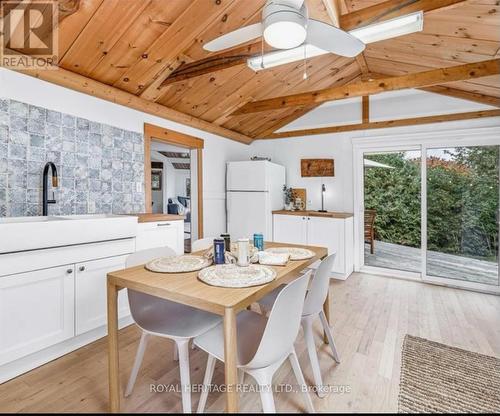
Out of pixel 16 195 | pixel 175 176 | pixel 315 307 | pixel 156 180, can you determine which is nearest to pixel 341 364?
pixel 315 307

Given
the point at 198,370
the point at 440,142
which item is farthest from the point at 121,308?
the point at 440,142

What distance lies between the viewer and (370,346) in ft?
7.23

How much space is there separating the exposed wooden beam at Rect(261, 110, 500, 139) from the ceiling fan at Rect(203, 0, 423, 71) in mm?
2224

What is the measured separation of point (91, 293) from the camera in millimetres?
2148

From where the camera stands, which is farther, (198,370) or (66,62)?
(66,62)

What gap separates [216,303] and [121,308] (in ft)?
5.73

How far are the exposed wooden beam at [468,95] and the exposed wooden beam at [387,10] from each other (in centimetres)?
200

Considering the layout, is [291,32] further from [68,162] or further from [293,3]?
[68,162]

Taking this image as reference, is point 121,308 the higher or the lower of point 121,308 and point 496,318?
the higher

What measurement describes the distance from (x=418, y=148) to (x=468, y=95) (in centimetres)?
80

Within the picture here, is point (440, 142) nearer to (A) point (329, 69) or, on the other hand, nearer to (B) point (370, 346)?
(A) point (329, 69)

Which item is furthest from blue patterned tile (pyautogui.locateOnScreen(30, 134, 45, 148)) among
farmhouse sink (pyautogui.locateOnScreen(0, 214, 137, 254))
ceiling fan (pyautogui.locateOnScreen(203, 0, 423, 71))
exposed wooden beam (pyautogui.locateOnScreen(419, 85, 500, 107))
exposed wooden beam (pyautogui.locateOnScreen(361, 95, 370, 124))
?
exposed wooden beam (pyautogui.locateOnScreen(419, 85, 500, 107))

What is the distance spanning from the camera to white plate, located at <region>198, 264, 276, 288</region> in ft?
4.40

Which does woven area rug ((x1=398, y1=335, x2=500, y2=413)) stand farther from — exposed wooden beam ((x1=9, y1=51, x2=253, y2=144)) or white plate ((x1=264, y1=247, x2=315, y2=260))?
exposed wooden beam ((x1=9, y1=51, x2=253, y2=144))
